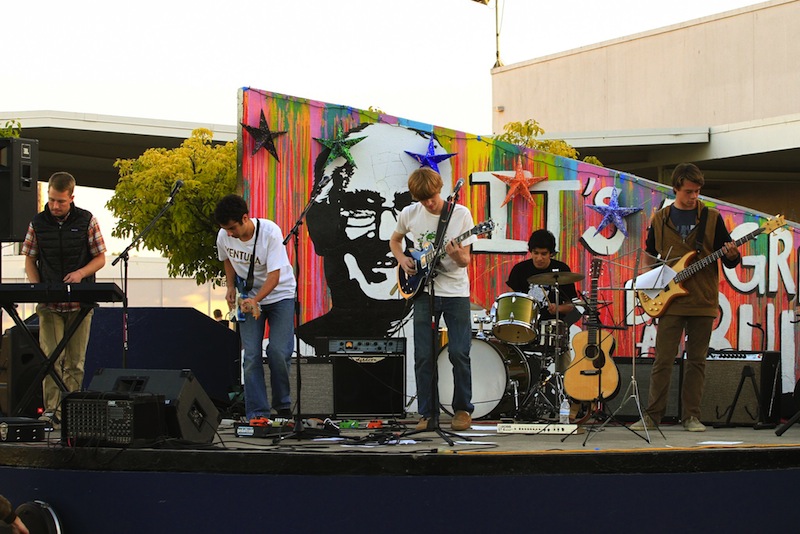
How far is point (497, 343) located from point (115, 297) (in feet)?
11.6

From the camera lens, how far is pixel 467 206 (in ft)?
32.8

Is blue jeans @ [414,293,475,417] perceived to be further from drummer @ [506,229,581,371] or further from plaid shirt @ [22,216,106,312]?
plaid shirt @ [22,216,106,312]

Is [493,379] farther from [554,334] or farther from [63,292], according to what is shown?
[63,292]

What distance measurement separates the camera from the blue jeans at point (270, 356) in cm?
759

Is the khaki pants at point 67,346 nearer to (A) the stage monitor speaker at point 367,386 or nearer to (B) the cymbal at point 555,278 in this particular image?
(A) the stage monitor speaker at point 367,386

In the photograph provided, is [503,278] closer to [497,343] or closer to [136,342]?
[497,343]

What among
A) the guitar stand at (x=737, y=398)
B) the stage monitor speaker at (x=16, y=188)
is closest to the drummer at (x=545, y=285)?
the guitar stand at (x=737, y=398)

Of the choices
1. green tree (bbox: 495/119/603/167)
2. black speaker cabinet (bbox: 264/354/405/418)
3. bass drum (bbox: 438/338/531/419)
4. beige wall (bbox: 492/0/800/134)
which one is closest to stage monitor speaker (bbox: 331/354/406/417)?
black speaker cabinet (bbox: 264/354/405/418)

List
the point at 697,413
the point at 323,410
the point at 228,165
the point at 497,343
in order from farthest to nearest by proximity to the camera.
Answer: the point at 228,165 < the point at 497,343 < the point at 323,410 < the point at 697,413

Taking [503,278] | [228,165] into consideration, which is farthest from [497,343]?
[228,165]

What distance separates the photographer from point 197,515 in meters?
5.93

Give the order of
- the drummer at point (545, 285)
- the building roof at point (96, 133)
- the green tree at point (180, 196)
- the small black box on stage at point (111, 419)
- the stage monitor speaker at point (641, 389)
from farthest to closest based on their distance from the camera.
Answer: the building roof at point (96, 133), the green tree at point (180, 196), the drummer at point (545, 285), the stage monitor speaker at point (641, 389), the small black box on stage at point (111, 419)

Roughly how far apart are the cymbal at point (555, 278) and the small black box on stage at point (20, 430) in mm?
3938

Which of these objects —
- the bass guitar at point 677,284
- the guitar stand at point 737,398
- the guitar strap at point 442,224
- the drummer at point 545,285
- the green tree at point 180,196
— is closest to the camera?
the guitar strap at point 442,224
